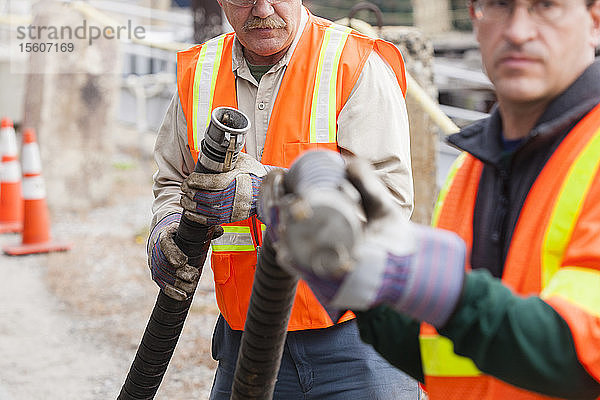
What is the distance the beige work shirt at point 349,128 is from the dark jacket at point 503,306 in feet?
2.25

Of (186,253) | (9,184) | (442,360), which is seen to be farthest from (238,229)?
(9,184)

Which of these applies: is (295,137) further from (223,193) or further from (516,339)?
(516,339)

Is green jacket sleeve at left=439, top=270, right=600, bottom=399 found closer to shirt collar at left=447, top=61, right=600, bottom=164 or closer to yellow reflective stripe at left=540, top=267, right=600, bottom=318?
yellow reflective stripe at left=540, top=267, right=600, bottom=318

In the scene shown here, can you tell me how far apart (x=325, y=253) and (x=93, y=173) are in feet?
23.4

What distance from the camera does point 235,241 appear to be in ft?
8.23

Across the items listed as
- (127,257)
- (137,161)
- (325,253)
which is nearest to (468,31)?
(137,161)

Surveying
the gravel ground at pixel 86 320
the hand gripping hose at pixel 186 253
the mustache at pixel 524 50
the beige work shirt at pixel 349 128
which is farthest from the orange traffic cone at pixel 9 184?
the mustache at pixel 524 50

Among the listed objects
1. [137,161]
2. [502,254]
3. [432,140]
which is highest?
[502,254]

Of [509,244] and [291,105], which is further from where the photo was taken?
[291,105]

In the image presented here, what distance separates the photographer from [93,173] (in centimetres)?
803

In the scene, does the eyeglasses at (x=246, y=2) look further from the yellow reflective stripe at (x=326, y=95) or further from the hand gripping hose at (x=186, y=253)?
the hand gripping hose at (x=186, y=253)

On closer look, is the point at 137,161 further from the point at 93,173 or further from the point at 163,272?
the point at 163,272

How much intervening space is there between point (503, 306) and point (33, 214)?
596 centimetres

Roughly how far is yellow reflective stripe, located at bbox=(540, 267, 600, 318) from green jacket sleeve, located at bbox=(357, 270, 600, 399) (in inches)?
1.4
